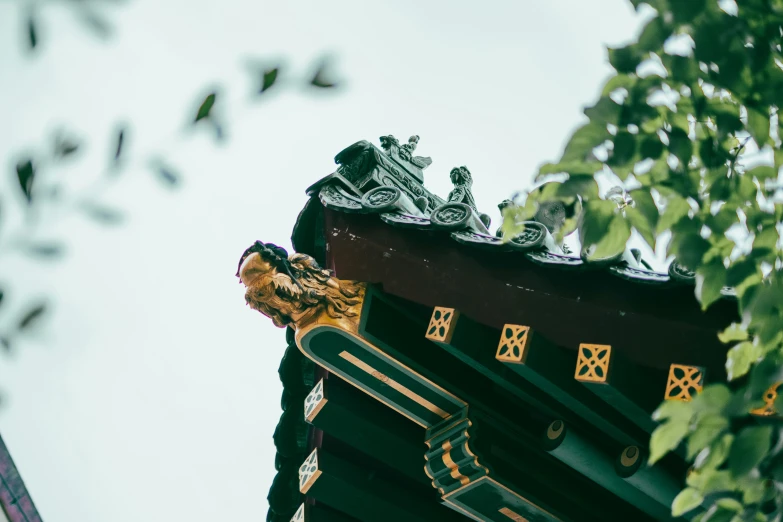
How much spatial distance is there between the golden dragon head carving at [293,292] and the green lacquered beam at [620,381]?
58.8 inches

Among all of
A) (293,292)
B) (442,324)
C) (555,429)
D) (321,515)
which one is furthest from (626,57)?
(321,515)

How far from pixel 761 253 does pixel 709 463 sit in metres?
0.77

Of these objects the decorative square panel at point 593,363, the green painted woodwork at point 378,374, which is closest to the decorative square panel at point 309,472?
the green painted woodwork at point 378,374

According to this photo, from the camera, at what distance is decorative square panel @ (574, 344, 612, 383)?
16.2 feet

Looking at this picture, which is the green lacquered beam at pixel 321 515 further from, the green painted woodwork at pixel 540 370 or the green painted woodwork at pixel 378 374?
the green painted woodwork at pixel 540 370

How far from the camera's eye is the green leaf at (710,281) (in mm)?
3391

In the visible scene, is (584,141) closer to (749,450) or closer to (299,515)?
(749,450)

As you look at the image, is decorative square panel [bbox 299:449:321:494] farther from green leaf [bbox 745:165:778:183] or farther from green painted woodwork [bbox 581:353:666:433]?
green leaf [bbox 745:165:778:183]

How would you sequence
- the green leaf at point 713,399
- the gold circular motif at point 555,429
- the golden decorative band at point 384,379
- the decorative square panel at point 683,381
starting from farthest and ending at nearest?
the golden decorative band at point 384,379 < the gold circular motif at point 555,429 < the decorative square panel at point 683,381 < the green leaf at point 713,399

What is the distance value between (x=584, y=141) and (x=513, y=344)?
194 cm

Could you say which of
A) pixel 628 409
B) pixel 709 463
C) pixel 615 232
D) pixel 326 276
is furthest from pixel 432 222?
pixel 709 463

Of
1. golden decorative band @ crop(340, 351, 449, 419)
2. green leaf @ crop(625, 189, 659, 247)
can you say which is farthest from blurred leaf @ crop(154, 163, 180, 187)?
golden decorative band @ crop(340, 351, 449, 419)

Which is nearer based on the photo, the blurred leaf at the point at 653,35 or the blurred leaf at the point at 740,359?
the blurred leaf at the point at 740,359

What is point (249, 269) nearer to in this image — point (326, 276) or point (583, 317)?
point (326, 276)
